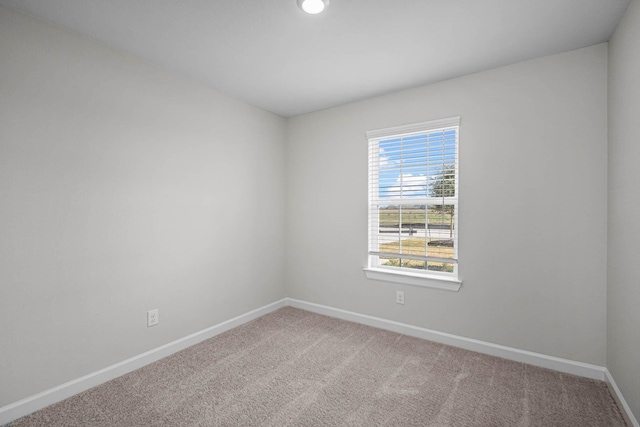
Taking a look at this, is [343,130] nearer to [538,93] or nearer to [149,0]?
[538,93]

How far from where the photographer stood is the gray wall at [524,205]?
2223mm

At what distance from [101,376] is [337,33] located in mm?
2944

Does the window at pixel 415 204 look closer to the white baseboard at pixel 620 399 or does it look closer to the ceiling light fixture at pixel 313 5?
the white baseboard at pixel 620 399

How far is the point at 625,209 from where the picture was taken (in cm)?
184

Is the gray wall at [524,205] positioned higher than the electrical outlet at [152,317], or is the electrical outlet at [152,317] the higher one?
the gray wall at [524,205]

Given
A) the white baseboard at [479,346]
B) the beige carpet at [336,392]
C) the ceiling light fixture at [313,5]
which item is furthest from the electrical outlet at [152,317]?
the ceiling light fixture at [313,5]

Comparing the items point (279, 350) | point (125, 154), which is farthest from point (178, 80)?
point (279, 350)

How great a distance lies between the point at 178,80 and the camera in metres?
2.70

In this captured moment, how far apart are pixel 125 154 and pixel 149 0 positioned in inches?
43.4

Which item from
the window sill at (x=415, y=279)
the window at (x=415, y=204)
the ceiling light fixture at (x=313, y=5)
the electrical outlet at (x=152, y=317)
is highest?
the ceiling light fixture at (x=313, y=5)

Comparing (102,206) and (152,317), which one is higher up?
(102,206)

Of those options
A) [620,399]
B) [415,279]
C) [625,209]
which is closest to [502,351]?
[620,399]

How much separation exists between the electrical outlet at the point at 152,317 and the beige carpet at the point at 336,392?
13.0 inches

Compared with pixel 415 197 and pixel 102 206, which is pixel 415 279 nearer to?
pixel 415 197
